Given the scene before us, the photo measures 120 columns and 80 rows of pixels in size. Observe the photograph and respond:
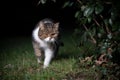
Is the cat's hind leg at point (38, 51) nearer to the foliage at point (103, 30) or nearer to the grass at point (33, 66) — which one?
the grass at point (33, 66)

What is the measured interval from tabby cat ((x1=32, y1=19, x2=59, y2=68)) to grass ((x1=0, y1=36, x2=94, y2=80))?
0.18m

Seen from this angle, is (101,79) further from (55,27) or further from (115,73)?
(55,27)

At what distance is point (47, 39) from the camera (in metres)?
6.90

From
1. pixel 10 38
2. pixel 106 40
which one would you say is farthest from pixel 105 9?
pixel 10 38

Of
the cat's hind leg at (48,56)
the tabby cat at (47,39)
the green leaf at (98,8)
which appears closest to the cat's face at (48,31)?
the tabby cat at (47,39)

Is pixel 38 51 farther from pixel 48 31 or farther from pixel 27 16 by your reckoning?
pixel 27 16

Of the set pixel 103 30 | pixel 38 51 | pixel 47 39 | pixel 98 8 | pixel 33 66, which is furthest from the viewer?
pixel 38 51

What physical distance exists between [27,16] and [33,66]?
5.09 metres

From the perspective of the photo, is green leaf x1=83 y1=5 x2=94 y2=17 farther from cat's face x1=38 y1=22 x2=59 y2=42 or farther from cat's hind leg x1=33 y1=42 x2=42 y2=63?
cat's hind leg x1=33 y1=42 x2=42 y2=63

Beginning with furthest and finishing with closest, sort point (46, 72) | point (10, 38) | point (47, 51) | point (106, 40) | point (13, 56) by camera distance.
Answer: point (10, 38) < point (13, 56) < point (47, 51) < point (46, 72) < point (106, 40)

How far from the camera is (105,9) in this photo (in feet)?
19.7

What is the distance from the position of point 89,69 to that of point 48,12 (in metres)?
5.61

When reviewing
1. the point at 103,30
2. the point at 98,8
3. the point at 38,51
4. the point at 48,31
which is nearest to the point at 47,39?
the point at 48,31

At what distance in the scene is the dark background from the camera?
10.8 meters
